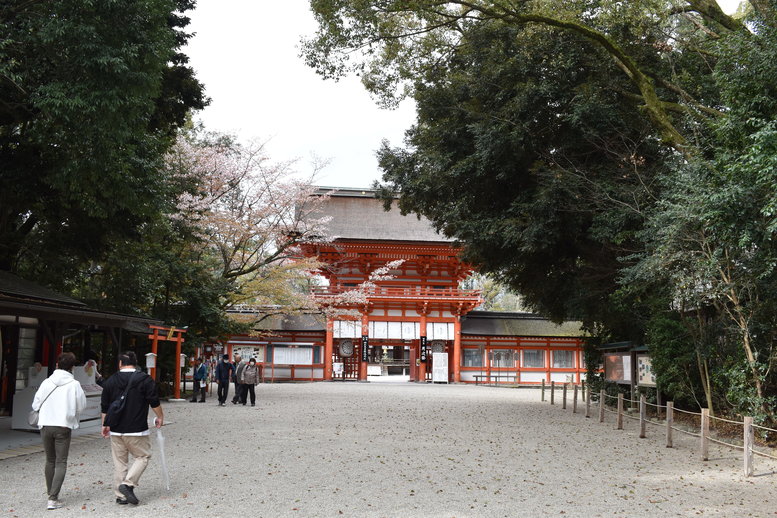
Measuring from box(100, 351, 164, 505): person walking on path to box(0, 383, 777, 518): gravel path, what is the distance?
8.7 inches

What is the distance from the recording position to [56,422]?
551cm

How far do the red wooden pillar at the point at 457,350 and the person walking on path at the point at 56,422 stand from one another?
25.5 meters

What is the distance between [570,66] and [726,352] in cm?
609

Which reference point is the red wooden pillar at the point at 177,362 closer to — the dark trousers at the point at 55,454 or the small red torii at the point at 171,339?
the small red torii at the point at 171,339

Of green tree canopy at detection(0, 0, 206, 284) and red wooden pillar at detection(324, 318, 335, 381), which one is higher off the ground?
green tree canopy at detection(0, 0, 206, 284)

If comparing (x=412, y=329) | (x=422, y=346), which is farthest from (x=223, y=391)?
(x=412, y=329)

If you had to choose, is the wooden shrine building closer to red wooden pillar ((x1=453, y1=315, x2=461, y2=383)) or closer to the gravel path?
red wooden pillar ((x1=453, y1=315, x2=461, y2=383))

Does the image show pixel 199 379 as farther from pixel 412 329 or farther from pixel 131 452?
pixel 412 329

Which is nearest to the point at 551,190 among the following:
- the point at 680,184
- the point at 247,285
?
the point at 680,184

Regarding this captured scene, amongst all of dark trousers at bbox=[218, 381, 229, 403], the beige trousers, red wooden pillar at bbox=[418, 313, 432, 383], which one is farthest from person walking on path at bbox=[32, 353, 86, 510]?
red wooden pillar at bbox=[418, 313, 432, 383]

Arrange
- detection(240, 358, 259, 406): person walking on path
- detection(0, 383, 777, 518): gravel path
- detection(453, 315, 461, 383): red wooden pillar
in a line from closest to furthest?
1. detection(0, 383, 777, 518): gravel path
2. detection(240, 358, 259, 406): person walking on path
3. detection(453, 315, 461, 383): red wooden pillar

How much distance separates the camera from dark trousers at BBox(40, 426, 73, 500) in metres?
5.48

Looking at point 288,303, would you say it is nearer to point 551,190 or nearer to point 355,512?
point 551,190

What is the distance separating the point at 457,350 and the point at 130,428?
25.5 m
